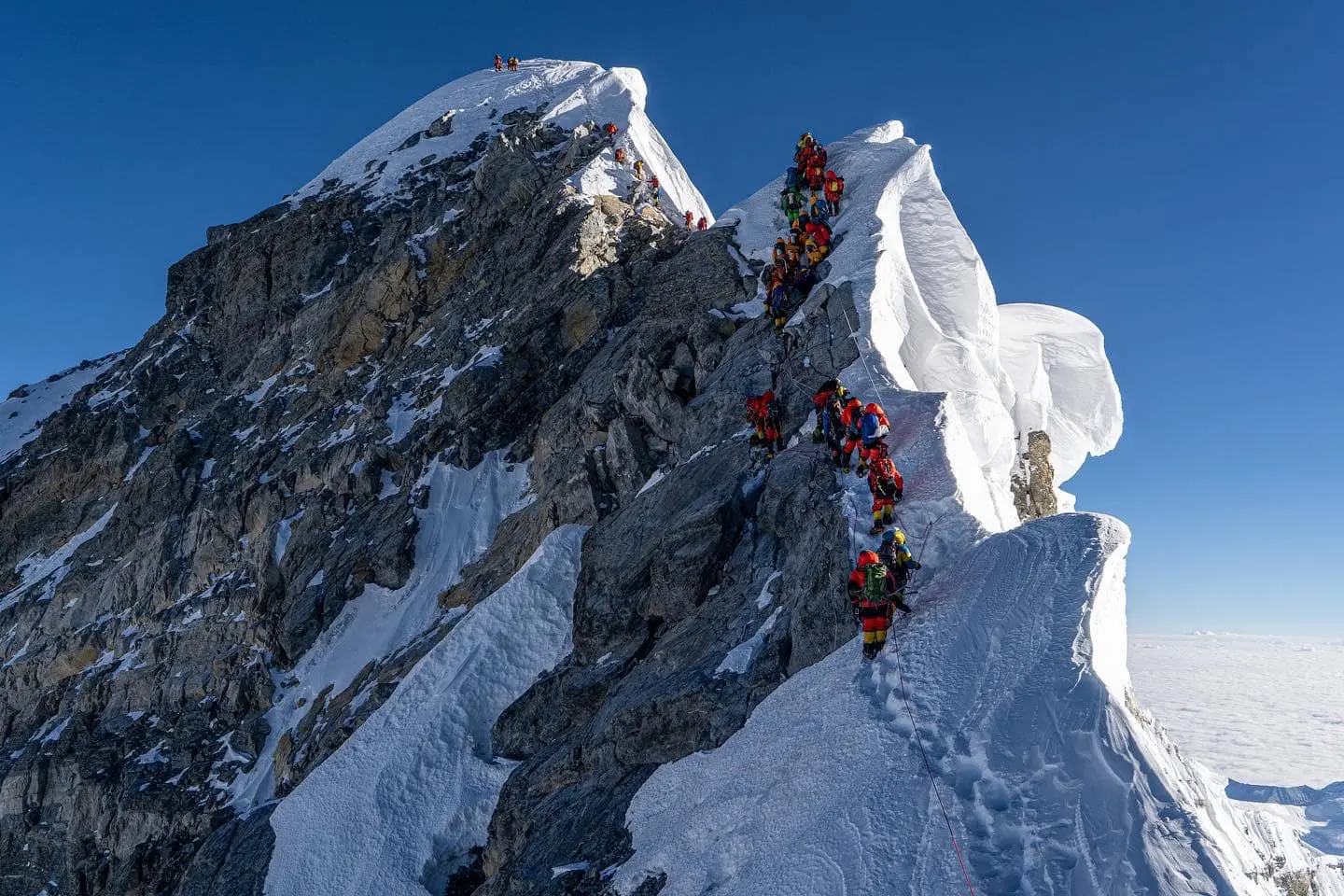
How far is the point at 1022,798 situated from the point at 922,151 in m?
22.6

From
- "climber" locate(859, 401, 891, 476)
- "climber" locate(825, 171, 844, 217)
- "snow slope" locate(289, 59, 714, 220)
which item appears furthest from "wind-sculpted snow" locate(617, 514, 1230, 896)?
"snow slope" locate(289, 59, 714, 220)

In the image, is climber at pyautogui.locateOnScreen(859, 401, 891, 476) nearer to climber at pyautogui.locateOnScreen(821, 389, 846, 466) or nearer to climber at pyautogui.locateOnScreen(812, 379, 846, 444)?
climber at pyautogui.locateOnScreen(821, 389, 846, 466)

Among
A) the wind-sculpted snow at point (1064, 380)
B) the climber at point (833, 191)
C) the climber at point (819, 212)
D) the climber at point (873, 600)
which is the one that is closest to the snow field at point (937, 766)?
the climber at point (873, 600)

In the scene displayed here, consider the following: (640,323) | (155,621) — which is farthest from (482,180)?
(155,621)

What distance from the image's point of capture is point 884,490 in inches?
592

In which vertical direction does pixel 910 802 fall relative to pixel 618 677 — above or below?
below

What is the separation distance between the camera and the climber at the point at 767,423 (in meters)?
19.6

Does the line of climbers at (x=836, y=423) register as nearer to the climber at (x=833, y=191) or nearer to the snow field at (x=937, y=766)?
the climber at (x=833, y=191)

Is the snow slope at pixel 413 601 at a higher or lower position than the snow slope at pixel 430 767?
higher

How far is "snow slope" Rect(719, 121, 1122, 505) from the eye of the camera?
21.2m

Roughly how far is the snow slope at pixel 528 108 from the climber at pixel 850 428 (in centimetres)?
2328

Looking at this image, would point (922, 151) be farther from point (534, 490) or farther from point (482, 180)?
point (482, 180)

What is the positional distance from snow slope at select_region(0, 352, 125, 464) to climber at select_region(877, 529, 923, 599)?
4757 cm

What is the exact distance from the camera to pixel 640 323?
96.3ft
